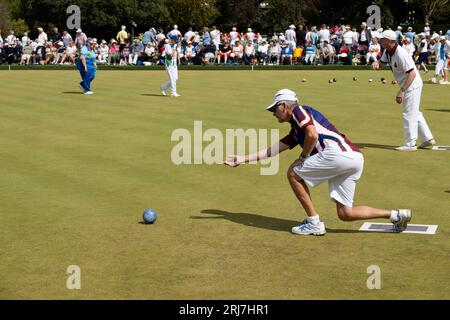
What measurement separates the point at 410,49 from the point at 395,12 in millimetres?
42981

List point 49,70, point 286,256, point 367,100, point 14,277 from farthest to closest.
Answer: point 49,70 → point 367,100 → point 286,256 → point 14,277

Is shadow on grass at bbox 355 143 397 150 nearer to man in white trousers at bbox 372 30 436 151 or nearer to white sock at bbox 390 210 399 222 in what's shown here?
man in white trousers at bbox 372 30 436 151

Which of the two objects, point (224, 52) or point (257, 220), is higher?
point (224, 52)

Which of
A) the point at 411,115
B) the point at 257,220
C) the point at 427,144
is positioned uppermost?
the point at 411,115

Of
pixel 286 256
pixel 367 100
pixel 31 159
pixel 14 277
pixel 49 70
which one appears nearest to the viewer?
pixel 14 277

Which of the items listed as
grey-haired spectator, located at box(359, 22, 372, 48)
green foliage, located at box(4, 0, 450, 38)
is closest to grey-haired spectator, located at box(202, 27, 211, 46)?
grey-haired spectator, located at box(359, 22, 372, 48)

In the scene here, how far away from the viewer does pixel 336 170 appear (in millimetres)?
9719

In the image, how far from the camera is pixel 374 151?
53.8ft

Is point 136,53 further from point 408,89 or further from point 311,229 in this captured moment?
point 311,229

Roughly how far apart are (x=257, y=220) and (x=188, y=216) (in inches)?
37.7

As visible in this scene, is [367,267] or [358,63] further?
[358,63]

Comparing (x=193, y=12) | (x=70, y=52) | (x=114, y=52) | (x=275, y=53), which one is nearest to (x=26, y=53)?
(x=70, y=52)

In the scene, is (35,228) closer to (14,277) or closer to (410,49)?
(14,277)

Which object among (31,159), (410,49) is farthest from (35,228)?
(410,49)
